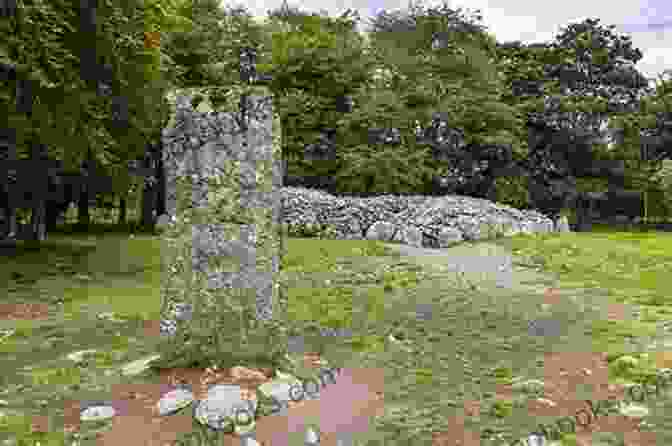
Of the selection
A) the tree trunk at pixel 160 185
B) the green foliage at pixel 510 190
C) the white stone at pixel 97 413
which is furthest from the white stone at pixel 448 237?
the white stone at pixel 97 413

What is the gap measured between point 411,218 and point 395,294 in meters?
13.3

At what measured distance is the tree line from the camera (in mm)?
13258

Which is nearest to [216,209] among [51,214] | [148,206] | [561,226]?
[561,226]

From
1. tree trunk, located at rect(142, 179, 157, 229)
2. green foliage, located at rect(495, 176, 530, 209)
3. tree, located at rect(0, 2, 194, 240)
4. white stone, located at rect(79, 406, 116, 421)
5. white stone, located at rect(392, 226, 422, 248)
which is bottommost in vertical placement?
white stone, located at rect(79, 406, 116, 421)

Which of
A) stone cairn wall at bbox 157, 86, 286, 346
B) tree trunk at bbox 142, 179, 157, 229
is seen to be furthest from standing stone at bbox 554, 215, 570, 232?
stone cairn wall at bbox 157, 86, 286, 346

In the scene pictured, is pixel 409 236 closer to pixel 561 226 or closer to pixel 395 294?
pixel 561 226

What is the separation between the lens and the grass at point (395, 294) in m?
6.11

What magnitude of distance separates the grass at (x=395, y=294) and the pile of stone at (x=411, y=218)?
7.51 ft

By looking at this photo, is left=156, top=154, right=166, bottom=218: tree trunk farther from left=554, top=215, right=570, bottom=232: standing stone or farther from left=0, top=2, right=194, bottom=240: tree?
left=554, top=215, right=570, bottom=232: standing stone

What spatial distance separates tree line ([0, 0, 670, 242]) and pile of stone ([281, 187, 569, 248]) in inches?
149

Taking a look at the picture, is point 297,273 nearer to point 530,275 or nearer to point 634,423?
point 530,275

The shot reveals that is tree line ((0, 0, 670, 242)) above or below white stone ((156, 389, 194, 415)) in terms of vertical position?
above

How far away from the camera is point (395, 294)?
Result: 428 inches

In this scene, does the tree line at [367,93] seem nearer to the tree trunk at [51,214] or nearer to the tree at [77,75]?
the tree at [77,75]
